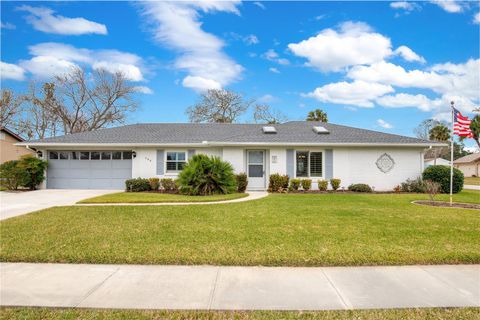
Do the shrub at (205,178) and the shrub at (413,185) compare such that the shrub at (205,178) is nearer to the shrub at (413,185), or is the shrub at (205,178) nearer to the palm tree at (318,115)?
the shrub at (413,185)

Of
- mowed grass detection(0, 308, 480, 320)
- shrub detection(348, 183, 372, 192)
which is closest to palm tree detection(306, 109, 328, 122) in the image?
shrub detection(348, 183, 372, 192)

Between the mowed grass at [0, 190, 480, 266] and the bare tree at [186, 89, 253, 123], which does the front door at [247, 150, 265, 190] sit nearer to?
the mowed grass at [0, 190, 480, 266]

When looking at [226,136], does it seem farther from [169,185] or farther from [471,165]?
[471,165]

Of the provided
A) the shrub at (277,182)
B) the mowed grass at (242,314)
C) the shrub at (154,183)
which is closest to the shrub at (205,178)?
the shrub at (277,182)

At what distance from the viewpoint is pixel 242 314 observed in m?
2.77

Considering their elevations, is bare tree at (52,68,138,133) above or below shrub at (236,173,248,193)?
above

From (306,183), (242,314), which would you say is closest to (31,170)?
(306,183)

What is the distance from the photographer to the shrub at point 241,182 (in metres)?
13.7

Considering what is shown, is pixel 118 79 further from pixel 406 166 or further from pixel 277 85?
pixel 406 166

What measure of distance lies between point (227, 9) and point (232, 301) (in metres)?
14.0

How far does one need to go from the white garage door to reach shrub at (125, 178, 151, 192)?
1.46 metres

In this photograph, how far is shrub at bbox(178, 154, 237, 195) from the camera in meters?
12.4

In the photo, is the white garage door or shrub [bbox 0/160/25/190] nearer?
shrub [bbox 0/160/25/190]

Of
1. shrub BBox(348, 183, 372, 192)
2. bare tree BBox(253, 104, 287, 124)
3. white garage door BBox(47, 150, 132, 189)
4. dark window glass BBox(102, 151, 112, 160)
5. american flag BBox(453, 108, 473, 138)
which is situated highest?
bare tree BBox(253, 104, 287, 124)
